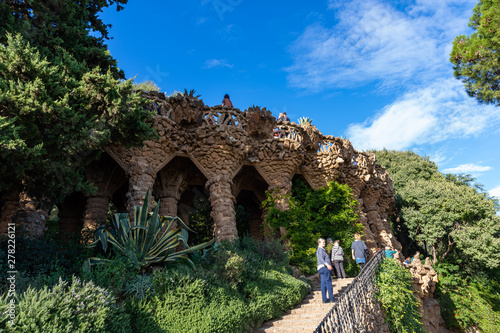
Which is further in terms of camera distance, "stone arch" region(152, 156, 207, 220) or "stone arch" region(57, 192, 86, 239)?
"stone arch" region(57, 192, 86, 239)

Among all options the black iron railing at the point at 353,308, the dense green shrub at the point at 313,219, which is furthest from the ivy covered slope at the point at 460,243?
the black iron railing at the point at 353,308

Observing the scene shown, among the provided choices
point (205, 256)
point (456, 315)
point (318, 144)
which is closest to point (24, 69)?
point (205, 256)

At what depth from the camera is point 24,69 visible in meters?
5.19

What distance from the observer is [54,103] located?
17.3ft

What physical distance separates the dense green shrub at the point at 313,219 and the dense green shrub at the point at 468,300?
6948 mm

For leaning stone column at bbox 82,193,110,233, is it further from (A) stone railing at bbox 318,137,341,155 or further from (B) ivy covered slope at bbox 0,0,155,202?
(A) stone railing at bbox 318,137,341,155

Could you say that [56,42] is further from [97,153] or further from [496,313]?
[496,313]

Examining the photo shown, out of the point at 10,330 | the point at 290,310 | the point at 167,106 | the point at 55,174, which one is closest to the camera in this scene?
the point at 10,330

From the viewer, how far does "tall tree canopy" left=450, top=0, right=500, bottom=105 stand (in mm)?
7977

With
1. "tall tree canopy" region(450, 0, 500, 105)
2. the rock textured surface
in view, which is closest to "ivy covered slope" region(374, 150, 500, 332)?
the rock textured surface

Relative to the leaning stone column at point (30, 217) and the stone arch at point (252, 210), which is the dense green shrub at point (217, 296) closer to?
the leaning stone column at point (30, 217)

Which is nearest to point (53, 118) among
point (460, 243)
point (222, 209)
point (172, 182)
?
point (222, 209)

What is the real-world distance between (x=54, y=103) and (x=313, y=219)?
9353 millimetres

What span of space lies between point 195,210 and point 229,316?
13089 mm
